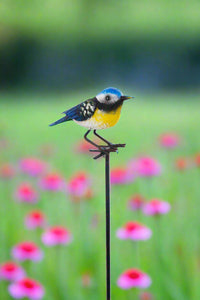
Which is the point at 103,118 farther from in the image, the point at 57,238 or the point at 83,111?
the point at 57,238

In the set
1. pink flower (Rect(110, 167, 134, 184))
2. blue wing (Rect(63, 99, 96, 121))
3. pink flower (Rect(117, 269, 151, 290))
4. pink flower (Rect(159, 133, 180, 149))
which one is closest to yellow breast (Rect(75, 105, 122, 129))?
blue wing (Rect(63, 99, 96, 121))

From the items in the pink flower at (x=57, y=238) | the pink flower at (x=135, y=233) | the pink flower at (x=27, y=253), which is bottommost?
the pink flower at (x=27, y=253)

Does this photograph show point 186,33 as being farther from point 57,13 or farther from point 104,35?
point 57,13

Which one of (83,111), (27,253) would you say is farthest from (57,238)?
(83,111)

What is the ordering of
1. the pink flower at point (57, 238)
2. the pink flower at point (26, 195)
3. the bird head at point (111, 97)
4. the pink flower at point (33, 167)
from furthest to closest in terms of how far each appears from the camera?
the pink flower at point (33, 167) → the pink flower at point (26, 195) → the pink flower at point (57, 238) → the bird head at point (111, 97)

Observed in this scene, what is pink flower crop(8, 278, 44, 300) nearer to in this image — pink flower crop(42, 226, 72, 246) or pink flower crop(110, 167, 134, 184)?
pink flower crop(42, 226, 72, 246)

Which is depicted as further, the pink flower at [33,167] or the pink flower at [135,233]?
the pink flower at [33,167]

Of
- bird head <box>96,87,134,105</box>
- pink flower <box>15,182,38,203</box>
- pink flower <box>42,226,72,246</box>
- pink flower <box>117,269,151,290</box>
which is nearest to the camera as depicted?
bird head <box>96,87,134,105</box>

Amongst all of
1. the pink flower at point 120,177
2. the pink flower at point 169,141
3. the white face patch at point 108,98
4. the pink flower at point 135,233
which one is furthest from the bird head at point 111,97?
the pink flower at point 169,141

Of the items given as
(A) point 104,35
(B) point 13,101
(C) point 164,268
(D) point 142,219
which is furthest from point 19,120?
Answer: (C) point 164,268

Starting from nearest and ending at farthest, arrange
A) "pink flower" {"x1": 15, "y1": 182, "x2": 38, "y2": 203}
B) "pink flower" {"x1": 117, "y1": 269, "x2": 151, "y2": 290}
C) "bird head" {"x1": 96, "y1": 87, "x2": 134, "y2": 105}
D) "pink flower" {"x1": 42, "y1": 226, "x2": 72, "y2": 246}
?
"bird head" {"x1": 96, "y1": 87, "x2": 134, "y2": 105}
"pink flower" {"x1": 117, "y1": 269, "x2": 151, "y2": 290}
"pink flower" {"x1": 42, "y1": 226, "x2": 72, "y2": 246}
"pink flower" {"x1": 15, "y1": 182, "x2": 38, "y2": 203}

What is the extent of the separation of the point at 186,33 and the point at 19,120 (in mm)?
1508

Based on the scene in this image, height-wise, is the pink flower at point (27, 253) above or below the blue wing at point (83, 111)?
below

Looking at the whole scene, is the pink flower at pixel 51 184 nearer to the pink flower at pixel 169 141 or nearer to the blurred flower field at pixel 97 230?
the blurred flower field at pixel 97 230
